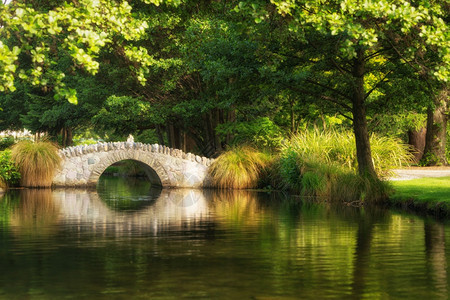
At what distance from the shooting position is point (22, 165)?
28219 millimetres

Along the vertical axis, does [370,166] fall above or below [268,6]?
below

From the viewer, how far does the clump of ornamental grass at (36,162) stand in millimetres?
28047

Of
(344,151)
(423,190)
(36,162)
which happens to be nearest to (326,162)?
(344,151)

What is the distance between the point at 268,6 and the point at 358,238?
17.5 ft

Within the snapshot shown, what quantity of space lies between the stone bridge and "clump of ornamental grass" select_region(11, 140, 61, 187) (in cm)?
46

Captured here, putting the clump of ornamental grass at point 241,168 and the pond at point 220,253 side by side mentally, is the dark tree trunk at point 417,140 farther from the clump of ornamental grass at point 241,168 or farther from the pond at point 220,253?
the pond at point 220,253

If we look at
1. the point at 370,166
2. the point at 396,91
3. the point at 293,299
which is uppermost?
the point at 396,91

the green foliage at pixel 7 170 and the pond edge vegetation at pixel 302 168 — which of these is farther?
the green foliage at pixel 7 170

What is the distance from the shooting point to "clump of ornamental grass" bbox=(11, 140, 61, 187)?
2805 cm

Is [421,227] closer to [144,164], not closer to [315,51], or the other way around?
[315,51]

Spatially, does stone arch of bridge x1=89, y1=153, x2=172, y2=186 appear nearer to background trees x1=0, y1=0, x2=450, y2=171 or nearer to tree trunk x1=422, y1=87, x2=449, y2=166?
background trees x1=0, y1=0, x2=450, y2=171

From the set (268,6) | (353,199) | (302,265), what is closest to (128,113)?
(353,199)

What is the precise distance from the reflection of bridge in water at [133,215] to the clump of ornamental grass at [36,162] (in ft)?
11.6

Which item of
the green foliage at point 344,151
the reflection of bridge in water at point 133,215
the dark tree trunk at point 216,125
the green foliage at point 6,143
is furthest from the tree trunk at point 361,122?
the green foliage at point 6,143
